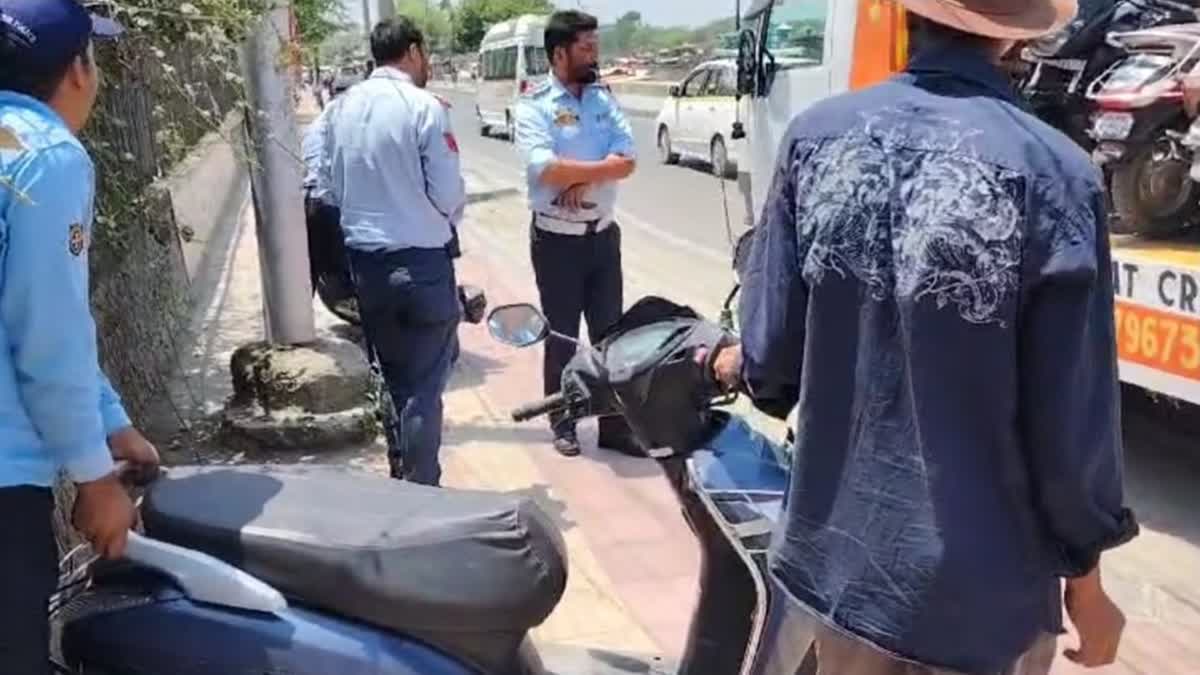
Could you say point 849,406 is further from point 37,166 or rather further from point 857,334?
point 37,166

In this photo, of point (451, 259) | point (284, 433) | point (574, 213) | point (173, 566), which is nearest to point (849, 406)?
point (173, 566)

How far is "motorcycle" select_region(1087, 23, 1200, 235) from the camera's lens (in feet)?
17.6

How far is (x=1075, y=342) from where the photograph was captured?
5.25 ft

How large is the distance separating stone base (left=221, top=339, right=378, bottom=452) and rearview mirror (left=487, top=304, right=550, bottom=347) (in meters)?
3.11

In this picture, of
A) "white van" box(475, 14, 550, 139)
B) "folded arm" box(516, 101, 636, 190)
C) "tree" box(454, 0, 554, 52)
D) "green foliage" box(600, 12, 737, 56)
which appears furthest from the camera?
"green foliage" box(600, 12, 737, 56)

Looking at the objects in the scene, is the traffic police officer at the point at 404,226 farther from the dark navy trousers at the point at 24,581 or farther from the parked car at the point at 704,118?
the parked car at the point at 704,118

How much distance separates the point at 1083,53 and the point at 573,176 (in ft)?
9.05

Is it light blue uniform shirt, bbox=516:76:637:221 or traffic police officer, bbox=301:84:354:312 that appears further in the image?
traffic police officer, bbox=301:84:354:312

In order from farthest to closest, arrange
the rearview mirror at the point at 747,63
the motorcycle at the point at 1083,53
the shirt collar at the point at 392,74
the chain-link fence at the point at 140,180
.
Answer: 1. the rearview mirror at the point at 747,63
2. the motorcycle at the point at 1083,53
3. the shirt collar at the point at 392,74
4. the chain-link fence at the point at 140,180

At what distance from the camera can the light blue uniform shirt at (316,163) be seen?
6.02 m

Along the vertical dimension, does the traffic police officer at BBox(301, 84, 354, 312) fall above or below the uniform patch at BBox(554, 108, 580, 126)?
below

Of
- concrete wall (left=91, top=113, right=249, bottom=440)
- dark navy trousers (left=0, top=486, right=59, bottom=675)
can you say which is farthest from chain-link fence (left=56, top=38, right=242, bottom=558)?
dark navy trousers (left=0, top=486, right=59, bottom=675)

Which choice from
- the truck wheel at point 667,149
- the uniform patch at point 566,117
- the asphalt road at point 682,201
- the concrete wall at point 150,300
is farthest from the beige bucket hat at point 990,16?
Answer: the truck wheel at point 667,149

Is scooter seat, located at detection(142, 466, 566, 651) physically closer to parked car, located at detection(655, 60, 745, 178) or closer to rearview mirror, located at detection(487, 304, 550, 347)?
rearview mirror, located at detection(487, 304, 550, 347)
